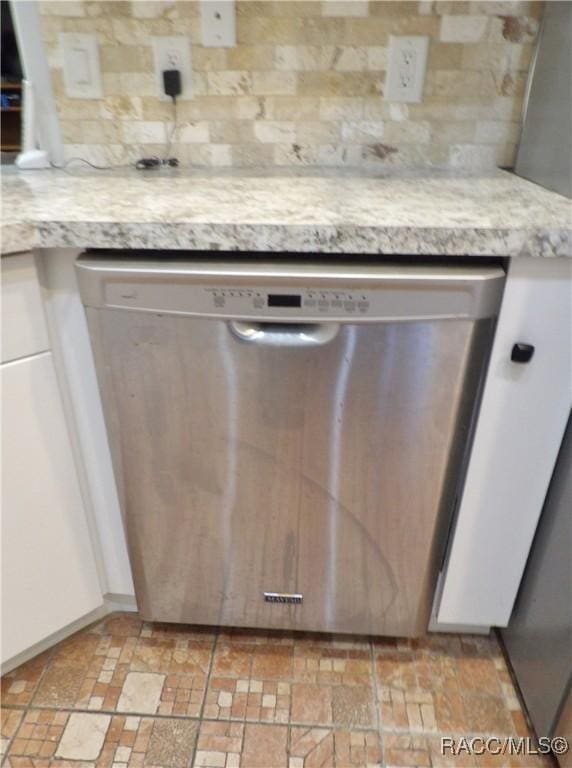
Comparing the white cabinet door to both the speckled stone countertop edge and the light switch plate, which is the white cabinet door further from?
the light switch plate

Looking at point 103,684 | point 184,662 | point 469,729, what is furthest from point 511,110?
point 103,684

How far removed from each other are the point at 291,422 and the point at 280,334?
151 mm

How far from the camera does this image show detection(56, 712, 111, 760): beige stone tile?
98 cm

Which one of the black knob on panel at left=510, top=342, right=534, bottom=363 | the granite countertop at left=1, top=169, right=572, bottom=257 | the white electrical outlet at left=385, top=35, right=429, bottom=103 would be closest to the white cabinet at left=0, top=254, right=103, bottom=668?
the granite countertop at left=1, top=169, right=572, bottom=257

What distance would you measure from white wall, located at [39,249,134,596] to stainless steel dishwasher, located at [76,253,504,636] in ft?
0.15

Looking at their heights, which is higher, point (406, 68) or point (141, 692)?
point (406, 68)

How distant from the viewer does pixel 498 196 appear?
92cm

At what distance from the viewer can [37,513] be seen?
959 millimetres

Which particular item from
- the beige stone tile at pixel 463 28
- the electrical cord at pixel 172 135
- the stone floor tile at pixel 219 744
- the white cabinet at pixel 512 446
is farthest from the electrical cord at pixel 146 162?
the stone floor tile at pixel 219 744

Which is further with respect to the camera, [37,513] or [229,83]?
[229,83]

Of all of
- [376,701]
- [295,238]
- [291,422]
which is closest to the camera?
[295,238]

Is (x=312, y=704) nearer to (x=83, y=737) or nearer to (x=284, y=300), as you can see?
(x=83, y=737)

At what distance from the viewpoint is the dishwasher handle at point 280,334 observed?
2.60 ft

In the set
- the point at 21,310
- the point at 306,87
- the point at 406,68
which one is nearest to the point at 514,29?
the point at 406,68
